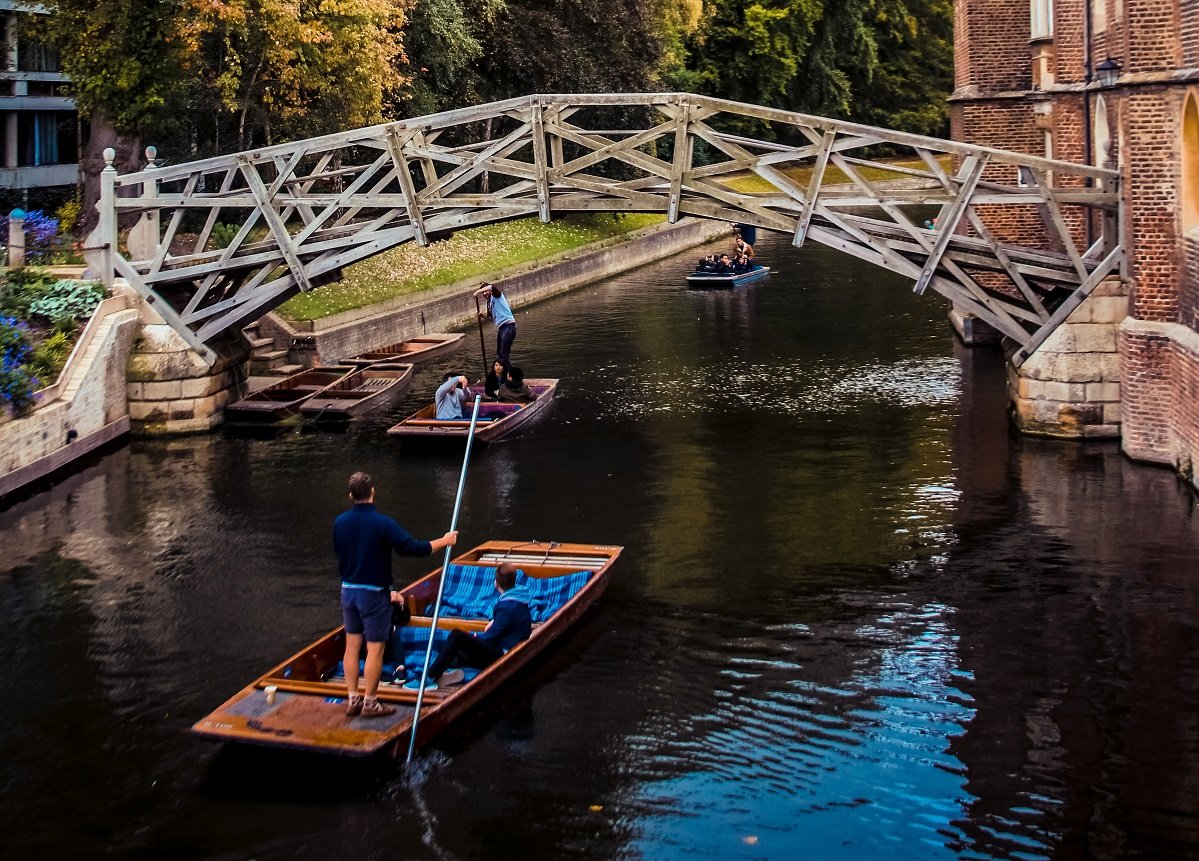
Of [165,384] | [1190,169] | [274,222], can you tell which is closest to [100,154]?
[274,222]

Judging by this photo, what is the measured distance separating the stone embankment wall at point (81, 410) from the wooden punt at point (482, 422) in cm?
421

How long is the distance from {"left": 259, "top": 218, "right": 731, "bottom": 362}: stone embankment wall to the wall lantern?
15299 millimetres

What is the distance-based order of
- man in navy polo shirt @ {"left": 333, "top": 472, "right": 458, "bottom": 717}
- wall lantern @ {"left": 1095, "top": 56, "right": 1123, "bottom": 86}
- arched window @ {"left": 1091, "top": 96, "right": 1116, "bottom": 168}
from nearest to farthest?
man in navy polo shirt @ {"left": 333, "top": 472, "right": 458, "bottom": 717}
wall lantern @ {"left": 1095, "top": 56, "right": 1123, "bottom": 86}
arched window @ {"left": 1091, "top": 96, "right": 1116, "bottom": 168}

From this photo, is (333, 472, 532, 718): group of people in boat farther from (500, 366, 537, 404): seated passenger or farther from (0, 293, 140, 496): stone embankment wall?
(500, 366, 537, 404): seated passenger

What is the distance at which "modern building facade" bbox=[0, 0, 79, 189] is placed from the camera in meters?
48.7

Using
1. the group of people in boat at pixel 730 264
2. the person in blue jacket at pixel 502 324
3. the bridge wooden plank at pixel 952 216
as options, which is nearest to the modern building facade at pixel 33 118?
the group of people in boat at pixel 730 264

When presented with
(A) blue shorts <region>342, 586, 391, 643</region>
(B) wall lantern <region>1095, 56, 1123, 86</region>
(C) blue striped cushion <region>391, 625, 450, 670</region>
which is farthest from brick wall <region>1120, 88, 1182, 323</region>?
(A) blue shorts <region>342, 586, 391, 643</region>

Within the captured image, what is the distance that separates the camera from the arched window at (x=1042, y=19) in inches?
1050

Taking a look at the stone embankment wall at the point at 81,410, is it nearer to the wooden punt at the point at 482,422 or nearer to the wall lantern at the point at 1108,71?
the wooden punt at the point at 482,422

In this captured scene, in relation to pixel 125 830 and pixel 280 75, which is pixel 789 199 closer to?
pixel 280 75

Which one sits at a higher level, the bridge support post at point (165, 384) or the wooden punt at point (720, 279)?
the wooden punt at point (720, 279)

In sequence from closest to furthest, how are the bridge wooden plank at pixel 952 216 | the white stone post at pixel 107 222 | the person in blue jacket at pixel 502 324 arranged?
1. the bridge wooden plank at pixel 952 216
2. the white stone post at pixel 107 222
3. the person in blue jacket at pixel 502 324

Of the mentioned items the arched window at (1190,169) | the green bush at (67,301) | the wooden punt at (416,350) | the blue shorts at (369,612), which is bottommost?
the blue shorts at (369,612)

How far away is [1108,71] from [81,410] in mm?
15050
